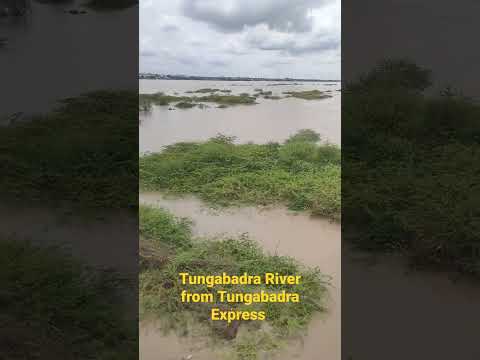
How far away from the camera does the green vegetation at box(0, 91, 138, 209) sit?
414cm

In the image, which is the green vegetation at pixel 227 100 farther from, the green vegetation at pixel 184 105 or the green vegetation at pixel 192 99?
the green vegetation at pixel 184 105

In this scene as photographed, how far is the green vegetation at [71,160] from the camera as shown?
13.6 ft

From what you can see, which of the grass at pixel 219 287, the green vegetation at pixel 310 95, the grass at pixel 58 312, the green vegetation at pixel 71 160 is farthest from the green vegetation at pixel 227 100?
the grass at pixel 58 312

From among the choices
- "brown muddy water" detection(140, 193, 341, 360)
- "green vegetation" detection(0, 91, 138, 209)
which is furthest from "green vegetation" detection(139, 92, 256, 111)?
"brown muddy water" detection(140, 193, 341, 360)

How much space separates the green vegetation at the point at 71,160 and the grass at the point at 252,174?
633 mm

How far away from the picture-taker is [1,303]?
2.42m

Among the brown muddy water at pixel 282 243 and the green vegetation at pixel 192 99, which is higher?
the green vegetation at pixel 192 99

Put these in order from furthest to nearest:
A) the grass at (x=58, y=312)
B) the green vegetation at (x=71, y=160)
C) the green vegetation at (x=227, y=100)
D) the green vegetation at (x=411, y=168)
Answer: the green vegetation at (x=227, y=100) < the green vegetation at (x=71, y=160) < the green vegetation at (x=411, y=168) < the grass at (x=58, y=312)

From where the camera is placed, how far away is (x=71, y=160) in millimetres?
4715

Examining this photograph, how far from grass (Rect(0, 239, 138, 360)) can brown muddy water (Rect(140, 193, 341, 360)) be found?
0.83ft

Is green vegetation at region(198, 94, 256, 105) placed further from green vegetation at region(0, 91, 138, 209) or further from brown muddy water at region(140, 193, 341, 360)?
brown muddy water at region(140, 193, 341, 360)

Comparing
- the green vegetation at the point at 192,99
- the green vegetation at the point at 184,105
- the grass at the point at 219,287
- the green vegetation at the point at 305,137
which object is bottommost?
the grass at the point at 219,287

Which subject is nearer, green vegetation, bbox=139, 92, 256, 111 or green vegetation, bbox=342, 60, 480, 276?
green vegetation, bbox=342, 60, 480, 276

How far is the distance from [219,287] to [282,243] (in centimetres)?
105
